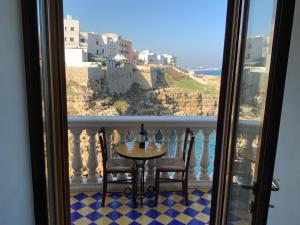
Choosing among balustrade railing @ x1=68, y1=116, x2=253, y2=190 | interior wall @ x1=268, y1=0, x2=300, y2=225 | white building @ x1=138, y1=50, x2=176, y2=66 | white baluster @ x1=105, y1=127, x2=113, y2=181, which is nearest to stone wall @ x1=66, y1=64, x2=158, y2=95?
white building @ x1=138, y1=50, x2=176, y2=66

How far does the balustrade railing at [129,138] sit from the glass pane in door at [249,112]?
1.56 metres

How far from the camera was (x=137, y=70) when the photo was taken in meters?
5.08

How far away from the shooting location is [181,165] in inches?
114

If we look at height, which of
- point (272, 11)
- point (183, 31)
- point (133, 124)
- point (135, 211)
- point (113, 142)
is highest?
point (183, 31)

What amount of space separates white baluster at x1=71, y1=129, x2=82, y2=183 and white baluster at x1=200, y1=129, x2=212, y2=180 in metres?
1.47

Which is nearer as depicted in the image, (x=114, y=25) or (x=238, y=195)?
(x=238, y=195)

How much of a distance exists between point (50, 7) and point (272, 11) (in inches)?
A: 40.1

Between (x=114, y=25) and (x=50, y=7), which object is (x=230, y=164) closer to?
(x=50, y=7)

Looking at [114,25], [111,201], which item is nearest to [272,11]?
[111,201]

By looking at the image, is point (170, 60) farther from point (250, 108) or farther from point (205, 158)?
point (250, 108)

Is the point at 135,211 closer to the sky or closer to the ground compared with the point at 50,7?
closer to the ground

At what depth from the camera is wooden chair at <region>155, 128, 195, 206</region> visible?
2.85 meters

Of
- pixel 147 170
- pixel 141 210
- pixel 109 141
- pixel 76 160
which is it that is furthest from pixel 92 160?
pixel 141 210

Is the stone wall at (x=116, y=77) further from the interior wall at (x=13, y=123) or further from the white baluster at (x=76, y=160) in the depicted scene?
the interior wall at (x=13, y=123)
